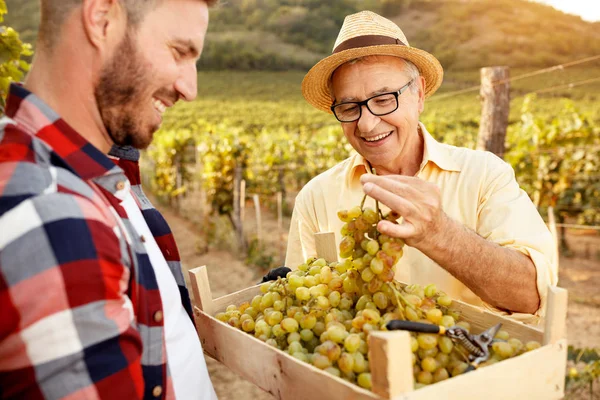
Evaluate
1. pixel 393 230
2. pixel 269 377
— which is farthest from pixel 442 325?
pixel 269 377

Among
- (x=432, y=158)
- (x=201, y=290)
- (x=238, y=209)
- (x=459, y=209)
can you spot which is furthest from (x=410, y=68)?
(x=238, y=209)

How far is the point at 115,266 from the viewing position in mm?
1108

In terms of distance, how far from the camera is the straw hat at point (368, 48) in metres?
2.35

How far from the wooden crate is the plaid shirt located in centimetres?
39

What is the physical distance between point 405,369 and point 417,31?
6384 cm

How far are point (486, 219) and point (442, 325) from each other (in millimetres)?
967

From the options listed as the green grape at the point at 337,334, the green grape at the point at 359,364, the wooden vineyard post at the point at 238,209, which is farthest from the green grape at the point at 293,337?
the wooden vineyard post at the point at 238,209

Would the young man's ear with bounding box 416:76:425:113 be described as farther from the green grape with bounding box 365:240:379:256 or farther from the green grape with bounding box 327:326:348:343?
the green grape with bounding box 327:326:348:343

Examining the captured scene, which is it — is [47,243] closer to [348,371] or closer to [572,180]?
[348,371]

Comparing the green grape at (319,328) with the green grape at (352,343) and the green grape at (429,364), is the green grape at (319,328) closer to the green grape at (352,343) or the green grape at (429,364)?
the green grape at (352,343)

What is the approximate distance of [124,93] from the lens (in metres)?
1.32

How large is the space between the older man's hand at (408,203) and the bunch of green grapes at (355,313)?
0.17 feet

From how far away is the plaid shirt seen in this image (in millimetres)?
996

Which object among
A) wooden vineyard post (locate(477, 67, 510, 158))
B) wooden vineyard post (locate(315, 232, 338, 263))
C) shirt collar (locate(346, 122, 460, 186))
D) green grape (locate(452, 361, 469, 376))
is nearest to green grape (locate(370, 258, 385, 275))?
green grape (locate(452, 361, 469, 376))
